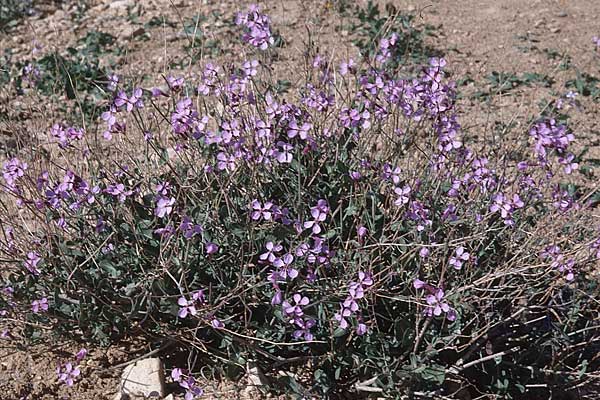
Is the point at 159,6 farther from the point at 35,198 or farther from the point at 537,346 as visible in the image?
the point at 537,346

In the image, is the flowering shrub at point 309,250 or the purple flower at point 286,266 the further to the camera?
the flowering shrub at point 309,250

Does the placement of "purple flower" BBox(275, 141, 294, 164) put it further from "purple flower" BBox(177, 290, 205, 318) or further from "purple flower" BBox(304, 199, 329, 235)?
"purple flower" BBox(177, 290, 205, 318)

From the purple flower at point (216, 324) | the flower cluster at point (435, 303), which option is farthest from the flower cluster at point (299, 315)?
the flower cluster at point (435, 303)

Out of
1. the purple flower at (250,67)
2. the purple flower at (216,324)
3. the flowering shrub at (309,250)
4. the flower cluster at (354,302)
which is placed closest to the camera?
the flower cluster at (354,302)

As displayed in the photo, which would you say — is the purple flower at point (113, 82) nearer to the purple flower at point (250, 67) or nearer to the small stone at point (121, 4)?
the purple flower at point (250, 67)

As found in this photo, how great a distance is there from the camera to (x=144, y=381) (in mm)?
2990

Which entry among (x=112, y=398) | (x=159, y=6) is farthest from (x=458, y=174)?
(x=159, y=6)

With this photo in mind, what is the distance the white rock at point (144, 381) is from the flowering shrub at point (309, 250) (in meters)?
0.14

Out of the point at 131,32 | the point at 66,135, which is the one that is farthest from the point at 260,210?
the point at 131,32

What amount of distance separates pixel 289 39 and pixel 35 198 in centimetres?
327

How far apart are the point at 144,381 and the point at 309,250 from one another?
2.87 feet

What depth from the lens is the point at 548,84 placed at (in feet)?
17.1

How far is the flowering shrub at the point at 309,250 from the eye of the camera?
2.72 meters

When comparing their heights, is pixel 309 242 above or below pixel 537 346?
above
